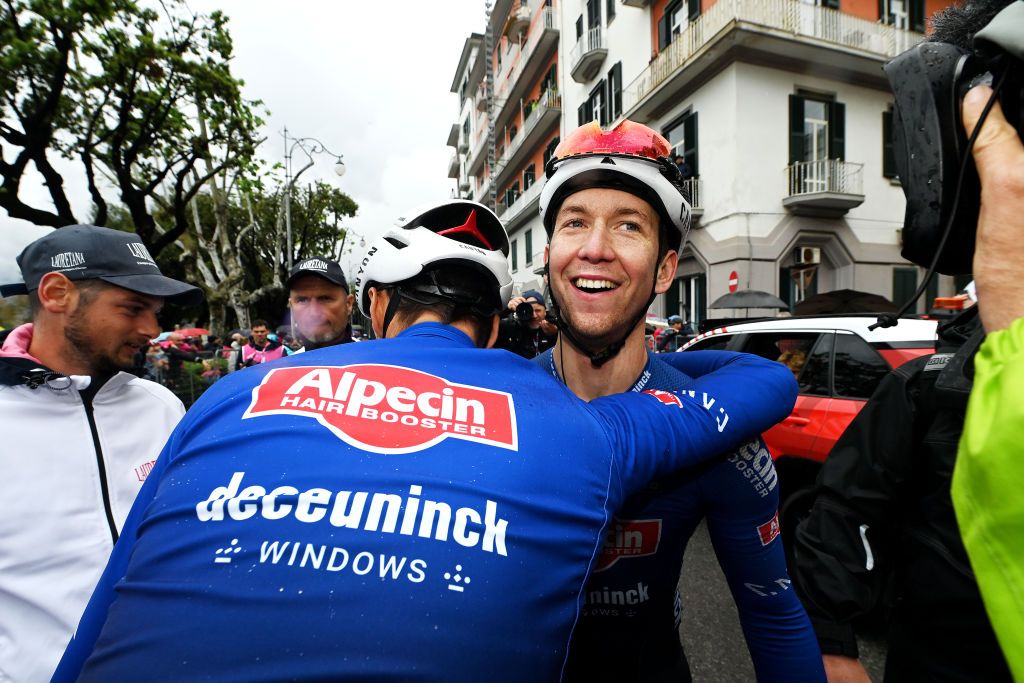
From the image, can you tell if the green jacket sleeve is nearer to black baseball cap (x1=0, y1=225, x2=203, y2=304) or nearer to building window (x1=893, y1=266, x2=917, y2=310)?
black baseball cap (x1=0, y1=225, x2=203, y2=304)

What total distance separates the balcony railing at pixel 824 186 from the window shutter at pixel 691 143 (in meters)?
2.49

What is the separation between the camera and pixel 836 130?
14.2 metres

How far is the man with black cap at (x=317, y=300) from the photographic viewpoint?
142 inches

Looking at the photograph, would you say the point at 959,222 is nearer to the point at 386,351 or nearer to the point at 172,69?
the point at 386,351

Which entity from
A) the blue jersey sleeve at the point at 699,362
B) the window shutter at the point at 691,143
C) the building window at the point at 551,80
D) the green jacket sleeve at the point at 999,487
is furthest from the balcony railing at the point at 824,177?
the green jacket sleeve at the point at 999,487

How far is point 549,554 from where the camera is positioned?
3.02 feet

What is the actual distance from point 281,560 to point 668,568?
127cm

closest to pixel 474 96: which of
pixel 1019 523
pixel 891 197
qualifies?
pixel 891 197

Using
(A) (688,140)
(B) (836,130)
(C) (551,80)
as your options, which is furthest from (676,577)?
(C) (551,80)

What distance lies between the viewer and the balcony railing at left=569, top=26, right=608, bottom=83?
1866 cm

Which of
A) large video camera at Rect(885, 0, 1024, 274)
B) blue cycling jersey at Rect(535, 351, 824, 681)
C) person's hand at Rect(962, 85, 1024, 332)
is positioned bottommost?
blue cycling jersey at Rect(535, 351, 824, 681)

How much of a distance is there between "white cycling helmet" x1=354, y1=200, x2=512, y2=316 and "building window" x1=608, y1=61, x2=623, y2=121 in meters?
18.1

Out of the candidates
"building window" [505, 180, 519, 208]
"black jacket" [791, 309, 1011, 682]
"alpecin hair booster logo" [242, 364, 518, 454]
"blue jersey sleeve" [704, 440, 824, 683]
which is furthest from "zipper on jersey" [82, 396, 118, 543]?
"building window" [505, 180, 519, 208]

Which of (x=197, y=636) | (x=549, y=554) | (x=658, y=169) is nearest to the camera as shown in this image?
(x=197, y=636)
